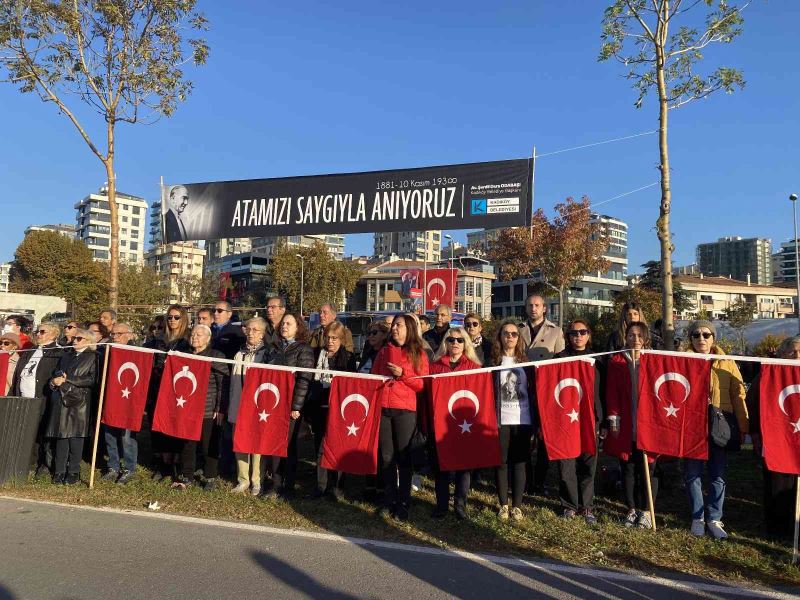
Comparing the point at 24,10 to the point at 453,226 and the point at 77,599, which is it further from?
the point at 77,599

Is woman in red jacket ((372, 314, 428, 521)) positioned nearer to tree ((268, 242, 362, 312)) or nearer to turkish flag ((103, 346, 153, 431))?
turkish flag ((103, 346, 153, 431))

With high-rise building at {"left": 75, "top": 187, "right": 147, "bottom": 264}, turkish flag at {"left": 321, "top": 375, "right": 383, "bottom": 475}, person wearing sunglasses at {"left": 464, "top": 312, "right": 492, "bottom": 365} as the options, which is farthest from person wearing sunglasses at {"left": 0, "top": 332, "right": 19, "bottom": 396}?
high-rise building at {"left": 75, "top": 187, "right": 147, "bottom": 264}

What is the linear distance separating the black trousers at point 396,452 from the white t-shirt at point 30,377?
15.4 feet

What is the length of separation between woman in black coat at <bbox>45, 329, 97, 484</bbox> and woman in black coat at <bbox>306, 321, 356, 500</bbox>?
278 cm

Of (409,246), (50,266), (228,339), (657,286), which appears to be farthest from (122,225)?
(228,339)

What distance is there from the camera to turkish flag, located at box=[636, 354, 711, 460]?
6.06m

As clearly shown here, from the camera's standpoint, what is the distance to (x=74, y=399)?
7.97m

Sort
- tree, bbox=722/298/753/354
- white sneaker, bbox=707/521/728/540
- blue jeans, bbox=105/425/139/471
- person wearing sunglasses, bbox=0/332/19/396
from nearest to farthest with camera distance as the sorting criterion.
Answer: white sneaker, bbox=707/521/728/540, blue jeans, bbox=105/425/139/471, person wearing sunglasses, bbox=0/332/19/396, tree, bbox=722/298/753/354

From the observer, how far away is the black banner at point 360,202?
9133 millimetres

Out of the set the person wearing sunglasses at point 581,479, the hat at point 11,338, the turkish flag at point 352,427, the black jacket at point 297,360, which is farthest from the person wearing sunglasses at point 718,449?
the hat at point 11,338

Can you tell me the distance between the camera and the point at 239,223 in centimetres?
1051

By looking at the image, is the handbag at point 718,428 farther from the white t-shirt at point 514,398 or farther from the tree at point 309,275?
the tree at point 309,275

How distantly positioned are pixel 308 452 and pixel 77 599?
5649 mm

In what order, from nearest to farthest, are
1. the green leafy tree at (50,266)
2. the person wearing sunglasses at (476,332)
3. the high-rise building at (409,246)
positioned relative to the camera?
the person wearing sunglasses at (476,332), the green leafy tree at (50,266), the high-rise building at (409,246)
